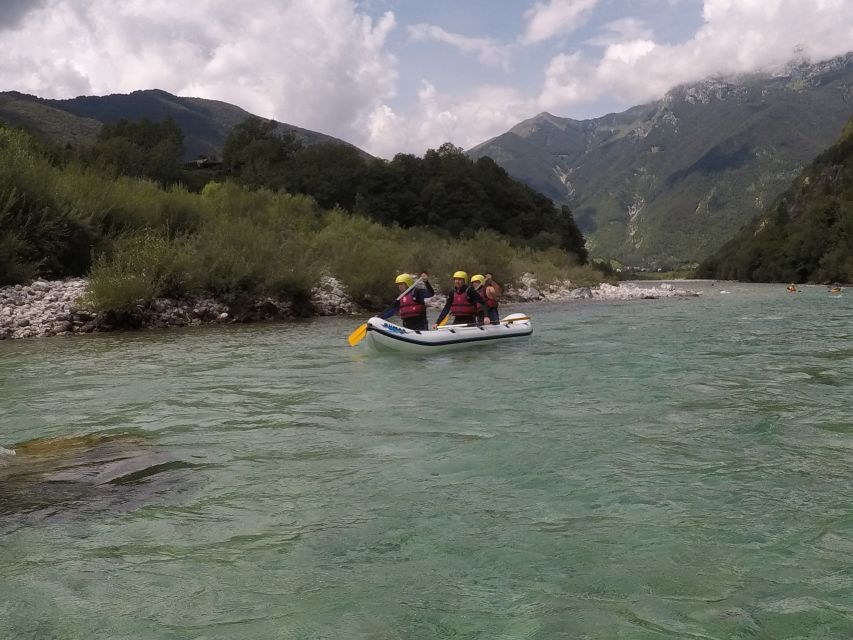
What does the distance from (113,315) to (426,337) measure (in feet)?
27.9

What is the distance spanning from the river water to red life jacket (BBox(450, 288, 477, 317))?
443cm

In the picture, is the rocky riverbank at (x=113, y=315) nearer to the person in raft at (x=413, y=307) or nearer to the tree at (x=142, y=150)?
the person in raft at (x=413, y=307)

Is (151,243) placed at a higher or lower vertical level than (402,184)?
lower

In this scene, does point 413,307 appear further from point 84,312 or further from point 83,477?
point 83,477

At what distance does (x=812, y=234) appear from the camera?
62375mm

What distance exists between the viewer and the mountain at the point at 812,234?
2196 inches

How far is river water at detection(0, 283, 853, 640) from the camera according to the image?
10.3 ft

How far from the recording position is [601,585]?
3354 millimetres

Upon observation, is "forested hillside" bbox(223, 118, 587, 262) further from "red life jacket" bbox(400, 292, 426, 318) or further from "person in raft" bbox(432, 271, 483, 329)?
"red life jacket" bbox(400, 292, 426, 318)

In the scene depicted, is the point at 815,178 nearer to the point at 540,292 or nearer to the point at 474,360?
the point at 540,292

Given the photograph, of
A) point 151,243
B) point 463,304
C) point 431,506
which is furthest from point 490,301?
point 431,506

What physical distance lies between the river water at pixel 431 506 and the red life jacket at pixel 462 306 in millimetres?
4432

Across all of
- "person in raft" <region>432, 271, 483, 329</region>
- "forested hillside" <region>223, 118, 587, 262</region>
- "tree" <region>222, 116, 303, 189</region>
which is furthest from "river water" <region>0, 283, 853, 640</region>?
"tree" <region>222, 116, 303, 189</region>

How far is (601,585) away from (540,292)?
103ft
